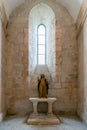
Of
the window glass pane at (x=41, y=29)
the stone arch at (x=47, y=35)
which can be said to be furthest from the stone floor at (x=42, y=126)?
the window glass pane at (x=41, y=29)

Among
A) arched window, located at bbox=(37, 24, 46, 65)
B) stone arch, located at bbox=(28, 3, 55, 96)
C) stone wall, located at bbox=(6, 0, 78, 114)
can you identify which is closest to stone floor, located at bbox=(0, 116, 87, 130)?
stone wall, located at bbox=(6, 0, 78, 114)

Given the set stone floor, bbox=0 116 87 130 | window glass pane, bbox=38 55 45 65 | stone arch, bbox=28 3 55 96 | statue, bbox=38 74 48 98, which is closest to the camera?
stone floor, bbox=0 116 87 130

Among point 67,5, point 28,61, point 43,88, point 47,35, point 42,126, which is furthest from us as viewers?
point 47,35

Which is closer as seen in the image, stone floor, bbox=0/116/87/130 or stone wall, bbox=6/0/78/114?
stone floor, bbox=0/116/87/130

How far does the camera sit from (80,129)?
21.4ft

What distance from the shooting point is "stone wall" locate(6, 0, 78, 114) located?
9523 mm

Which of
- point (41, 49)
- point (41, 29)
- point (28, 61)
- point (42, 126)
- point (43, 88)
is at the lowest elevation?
point (42, 126)

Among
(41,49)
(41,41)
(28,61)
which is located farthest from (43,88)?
(41,41)

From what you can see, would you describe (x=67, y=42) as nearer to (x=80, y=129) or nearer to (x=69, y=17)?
(x=69, y=17)

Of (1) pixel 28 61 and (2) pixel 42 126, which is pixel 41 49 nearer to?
(1) pixel 28 61

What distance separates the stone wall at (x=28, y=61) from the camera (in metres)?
9.52

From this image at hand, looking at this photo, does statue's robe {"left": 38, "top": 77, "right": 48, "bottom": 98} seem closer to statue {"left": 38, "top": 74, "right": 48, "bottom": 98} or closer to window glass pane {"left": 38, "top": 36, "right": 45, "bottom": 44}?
statue {"left": 38, "top": 74, "right": 48, "bottom": 98}

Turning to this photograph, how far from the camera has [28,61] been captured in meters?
9.66

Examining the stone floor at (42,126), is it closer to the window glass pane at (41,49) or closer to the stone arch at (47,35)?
the stone arch at (47,35)
